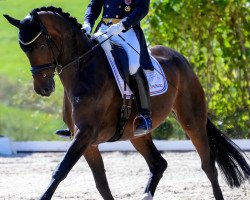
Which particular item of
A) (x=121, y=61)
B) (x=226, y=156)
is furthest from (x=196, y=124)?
(x=121, y=61)

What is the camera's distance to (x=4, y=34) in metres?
16.2

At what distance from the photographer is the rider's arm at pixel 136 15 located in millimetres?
6750

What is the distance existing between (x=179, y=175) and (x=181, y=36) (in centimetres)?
378

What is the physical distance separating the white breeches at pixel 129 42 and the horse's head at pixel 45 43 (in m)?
0.40

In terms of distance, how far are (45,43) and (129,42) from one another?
3.60 feet

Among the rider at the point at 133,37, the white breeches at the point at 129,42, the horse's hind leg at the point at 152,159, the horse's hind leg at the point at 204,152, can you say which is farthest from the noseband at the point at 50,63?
the horse's hind leg at the point at 204,152

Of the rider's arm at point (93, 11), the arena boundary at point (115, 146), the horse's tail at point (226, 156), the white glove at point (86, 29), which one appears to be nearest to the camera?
the white glove at point (86, 29)

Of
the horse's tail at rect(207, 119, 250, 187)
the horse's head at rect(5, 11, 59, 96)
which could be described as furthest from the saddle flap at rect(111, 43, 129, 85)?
the horse's tail at rect(207, 119, 250, 187)

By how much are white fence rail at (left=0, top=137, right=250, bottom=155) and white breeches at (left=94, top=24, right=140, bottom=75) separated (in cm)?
544

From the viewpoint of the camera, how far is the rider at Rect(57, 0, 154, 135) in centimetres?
695

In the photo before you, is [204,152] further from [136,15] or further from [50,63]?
[50,63]

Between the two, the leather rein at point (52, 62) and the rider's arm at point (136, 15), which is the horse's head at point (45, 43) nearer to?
the leather rein at point (52, 62)

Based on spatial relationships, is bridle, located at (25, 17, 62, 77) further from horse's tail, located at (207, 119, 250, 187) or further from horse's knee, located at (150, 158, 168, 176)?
horse's tail, located at (207, 119, 250, 187)

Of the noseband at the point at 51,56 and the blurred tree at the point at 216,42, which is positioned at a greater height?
the noseband at the point at 51,56
